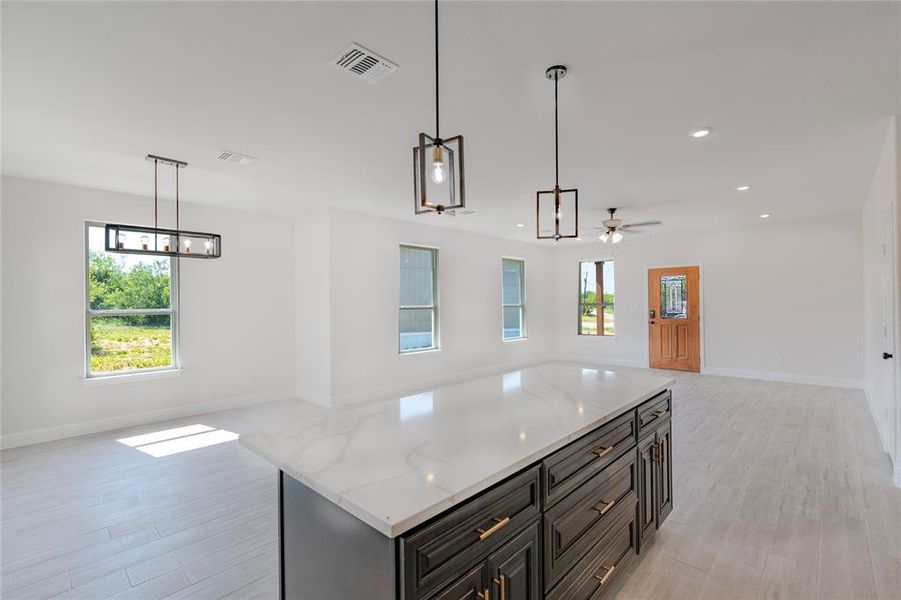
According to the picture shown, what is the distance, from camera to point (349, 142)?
10.7 ft

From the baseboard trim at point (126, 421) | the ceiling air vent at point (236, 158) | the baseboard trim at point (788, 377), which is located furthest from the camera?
the baseboard trim at point (788, 377)

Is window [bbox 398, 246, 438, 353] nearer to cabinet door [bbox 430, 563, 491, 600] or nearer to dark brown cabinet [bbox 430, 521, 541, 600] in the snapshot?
dark brown cabinet [bbox 430, 521, 541, 600]

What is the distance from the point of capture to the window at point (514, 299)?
8484mm

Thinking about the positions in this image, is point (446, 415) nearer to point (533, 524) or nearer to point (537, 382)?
point (533, 524)

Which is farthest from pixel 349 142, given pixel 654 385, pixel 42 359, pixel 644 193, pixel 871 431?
pixel 871 431

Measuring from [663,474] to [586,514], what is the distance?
1.03 m

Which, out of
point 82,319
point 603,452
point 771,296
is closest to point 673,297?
point 771,296

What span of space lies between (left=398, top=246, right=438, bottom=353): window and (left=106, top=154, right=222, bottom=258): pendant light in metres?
2.95

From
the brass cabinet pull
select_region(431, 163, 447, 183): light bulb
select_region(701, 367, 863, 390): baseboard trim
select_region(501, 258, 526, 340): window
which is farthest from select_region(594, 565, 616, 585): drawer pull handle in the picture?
select_region(701, 367, 863, 390): baseboard trim

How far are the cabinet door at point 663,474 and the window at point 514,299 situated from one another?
227 inches

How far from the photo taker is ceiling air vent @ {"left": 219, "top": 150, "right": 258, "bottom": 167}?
11.3 feet

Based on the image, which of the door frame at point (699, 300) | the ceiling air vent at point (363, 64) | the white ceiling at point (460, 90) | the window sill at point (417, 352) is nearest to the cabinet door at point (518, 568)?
the white ceiling at point (460, 90)

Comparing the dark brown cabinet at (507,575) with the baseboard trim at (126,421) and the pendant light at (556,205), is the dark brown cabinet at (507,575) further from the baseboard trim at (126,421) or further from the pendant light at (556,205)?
the baseboard trim at (126,421)

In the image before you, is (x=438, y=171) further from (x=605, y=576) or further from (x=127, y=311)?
(x=127, y=311)
